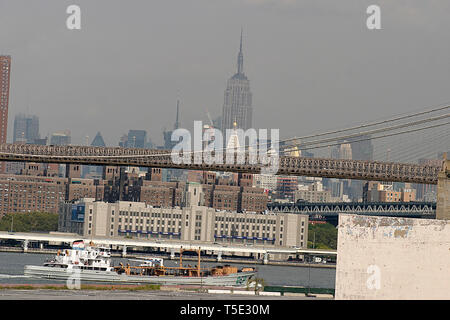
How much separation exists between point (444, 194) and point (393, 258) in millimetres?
4303

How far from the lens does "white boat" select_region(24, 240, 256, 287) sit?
6100 cm

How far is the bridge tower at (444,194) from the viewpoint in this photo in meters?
26.5

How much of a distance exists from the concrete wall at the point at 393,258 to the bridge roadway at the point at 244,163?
125 ft

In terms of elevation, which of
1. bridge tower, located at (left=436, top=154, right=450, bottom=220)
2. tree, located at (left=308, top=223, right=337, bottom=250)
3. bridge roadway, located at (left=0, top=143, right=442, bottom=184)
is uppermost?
bridge roadway, located at (left=0, top=143, right=442, bottom=184)

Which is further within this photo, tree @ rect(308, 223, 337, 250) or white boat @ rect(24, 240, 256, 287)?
tree @ rect(308, 223, 337, 250)

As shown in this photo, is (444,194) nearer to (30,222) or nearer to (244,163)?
(244,163)

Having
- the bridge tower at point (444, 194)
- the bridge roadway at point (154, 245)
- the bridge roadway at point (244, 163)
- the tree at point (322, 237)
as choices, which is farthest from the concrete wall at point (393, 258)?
the tree at point (322, 237)

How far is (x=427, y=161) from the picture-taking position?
84.3 metres

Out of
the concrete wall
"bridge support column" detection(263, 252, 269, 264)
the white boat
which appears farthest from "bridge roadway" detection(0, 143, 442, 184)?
"bridge support column" detection(263, 252, 269, 264)

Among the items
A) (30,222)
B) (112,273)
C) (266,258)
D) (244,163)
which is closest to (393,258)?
(112,273)

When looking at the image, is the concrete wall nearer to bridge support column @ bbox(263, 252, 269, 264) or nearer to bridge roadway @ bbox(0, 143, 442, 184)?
bridge roadway @ bbox(0, 143, 442, 184)

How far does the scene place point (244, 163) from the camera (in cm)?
7012

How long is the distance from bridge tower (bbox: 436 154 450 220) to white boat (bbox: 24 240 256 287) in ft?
110
